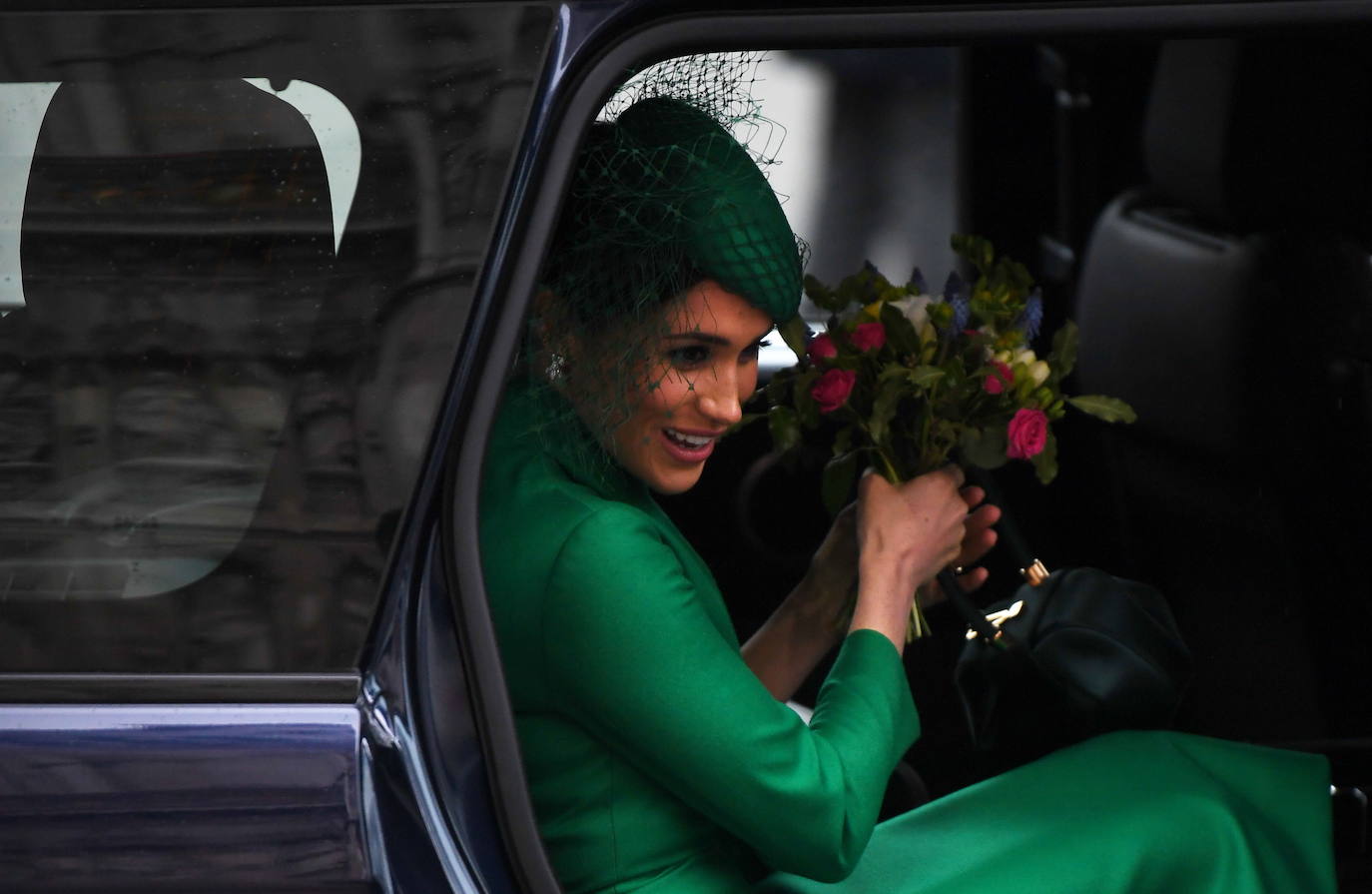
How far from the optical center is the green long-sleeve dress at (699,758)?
138cm

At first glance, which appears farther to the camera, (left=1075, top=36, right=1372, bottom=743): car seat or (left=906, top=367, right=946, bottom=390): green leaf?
(left=1075, top=36, right=1372, bottom=743): car seat

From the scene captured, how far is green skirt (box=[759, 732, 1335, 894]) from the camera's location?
1614 millimetres

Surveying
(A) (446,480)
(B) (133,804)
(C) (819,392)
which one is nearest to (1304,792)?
(C) (819,392)

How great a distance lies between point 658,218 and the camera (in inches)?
56.7

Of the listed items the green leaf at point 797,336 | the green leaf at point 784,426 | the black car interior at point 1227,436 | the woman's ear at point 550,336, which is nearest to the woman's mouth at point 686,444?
the woman's ear at point 550,336

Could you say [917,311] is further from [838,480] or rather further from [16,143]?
[16,143]

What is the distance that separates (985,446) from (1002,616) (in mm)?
279

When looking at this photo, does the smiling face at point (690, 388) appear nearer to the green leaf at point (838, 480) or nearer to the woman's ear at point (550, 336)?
the woman's ear at point (550, 336)

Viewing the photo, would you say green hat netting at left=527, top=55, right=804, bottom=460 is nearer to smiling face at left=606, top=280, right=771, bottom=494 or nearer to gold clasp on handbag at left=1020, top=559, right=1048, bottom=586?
smiling face at left=606, top=280, right=771, bottom=494

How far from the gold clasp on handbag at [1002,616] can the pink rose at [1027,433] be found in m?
0.28

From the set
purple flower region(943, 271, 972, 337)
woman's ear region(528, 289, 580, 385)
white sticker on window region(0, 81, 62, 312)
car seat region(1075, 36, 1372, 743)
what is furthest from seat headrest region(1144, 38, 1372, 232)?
white sticker on window region(0, 81, 62, 312)

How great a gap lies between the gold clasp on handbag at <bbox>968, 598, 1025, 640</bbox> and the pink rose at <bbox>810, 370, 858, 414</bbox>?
0.36m

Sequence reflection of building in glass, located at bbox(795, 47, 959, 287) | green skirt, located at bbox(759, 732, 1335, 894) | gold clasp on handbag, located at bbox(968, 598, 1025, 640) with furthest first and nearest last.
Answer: reflection of building in glass, located at bbox(795, 47, 959, 287) → gold clasp on handbag, located at bbox(968, 598, 1025, 640) → green skirt, located at bbox(759, 732, 1335, 894)

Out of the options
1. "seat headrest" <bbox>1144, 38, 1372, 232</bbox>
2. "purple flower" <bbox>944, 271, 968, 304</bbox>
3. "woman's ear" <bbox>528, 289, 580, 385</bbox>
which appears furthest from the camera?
"seat headrest" <bbox>1144, 38, 1372, 232</bbox>
